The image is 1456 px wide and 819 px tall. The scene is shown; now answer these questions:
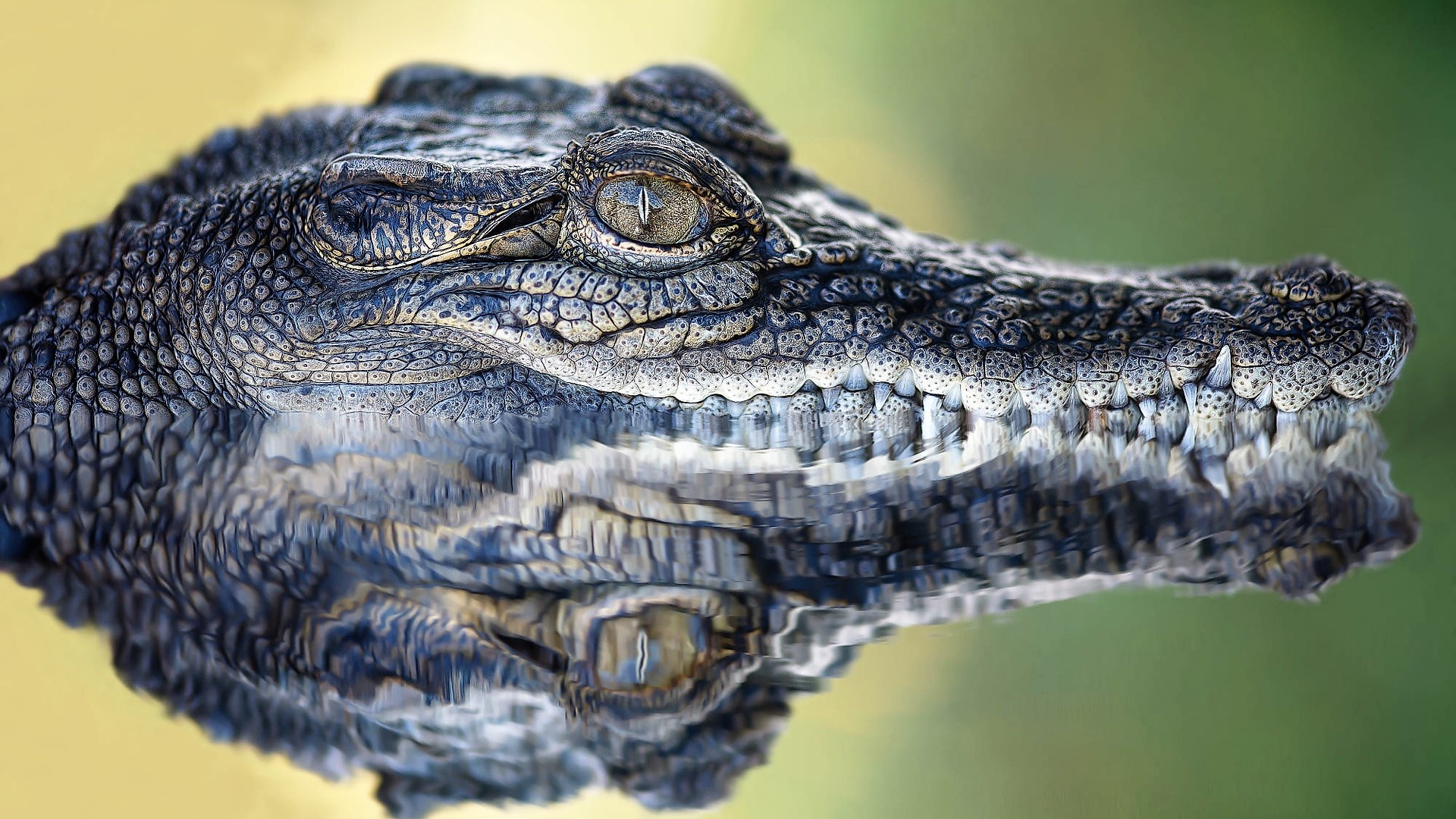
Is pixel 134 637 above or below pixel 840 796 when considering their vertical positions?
above

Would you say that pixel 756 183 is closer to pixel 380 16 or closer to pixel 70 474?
pixel 70 474

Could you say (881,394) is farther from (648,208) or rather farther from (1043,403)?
(648,208)

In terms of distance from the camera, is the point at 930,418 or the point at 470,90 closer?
the point at 930,418

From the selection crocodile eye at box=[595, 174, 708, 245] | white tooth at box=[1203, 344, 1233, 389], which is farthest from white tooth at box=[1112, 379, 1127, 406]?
crocodile eye at box=[595, 174, 708, 245]

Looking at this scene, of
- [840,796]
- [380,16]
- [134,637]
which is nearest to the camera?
[840,796]

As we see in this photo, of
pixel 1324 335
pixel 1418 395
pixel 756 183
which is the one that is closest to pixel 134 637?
pixel 756 183

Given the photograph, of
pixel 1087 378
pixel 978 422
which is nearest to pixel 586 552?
pixel 978 422

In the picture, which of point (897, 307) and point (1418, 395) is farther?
point (1418, 395)

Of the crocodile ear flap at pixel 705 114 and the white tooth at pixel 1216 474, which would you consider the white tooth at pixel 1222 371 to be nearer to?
the white tooth at pixel 1216 474

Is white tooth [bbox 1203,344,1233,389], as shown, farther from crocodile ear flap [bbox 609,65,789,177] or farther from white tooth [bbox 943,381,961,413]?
crocodile ear flap [bbox 609,65,789,177]
